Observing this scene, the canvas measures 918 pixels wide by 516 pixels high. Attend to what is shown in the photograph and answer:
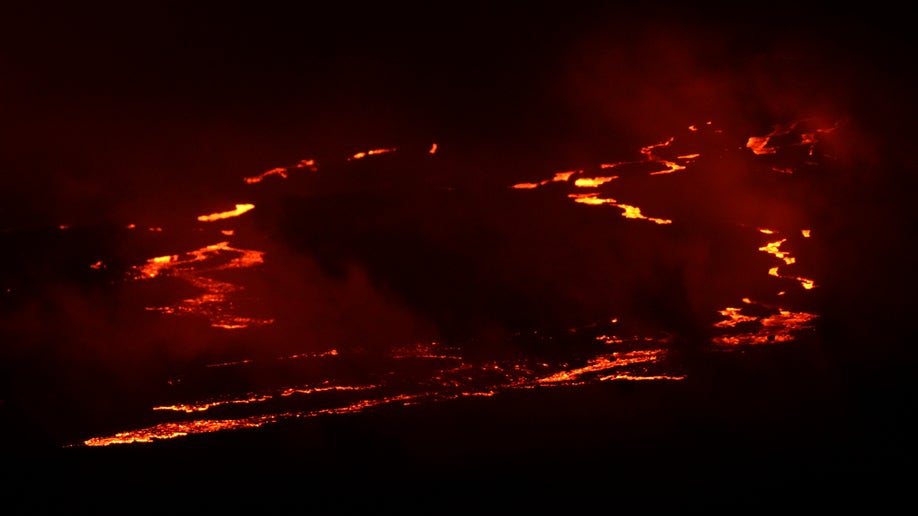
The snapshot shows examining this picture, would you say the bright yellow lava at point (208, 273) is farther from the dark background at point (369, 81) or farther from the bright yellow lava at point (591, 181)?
the bright yellow lava at point (591, 181)

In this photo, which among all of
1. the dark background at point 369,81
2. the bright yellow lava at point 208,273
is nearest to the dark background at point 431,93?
the dark background at point 369,81

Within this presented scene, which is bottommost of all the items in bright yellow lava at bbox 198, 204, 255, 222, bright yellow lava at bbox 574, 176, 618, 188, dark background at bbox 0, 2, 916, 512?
bright yellow lava at bbox 574, 176, 618, 188

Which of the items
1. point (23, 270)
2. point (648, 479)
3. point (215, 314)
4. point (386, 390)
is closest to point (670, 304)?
point (648, 479)

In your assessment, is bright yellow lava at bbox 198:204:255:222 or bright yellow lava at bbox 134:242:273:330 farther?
bright yellow lava at bbox 198:204:255:222

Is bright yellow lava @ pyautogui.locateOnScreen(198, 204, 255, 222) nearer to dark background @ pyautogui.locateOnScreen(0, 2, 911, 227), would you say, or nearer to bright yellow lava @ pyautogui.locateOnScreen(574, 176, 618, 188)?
dark background @ pyautogui.locateOnScreen(0, 2, 911, 227)

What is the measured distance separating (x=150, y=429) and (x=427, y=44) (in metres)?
1.96

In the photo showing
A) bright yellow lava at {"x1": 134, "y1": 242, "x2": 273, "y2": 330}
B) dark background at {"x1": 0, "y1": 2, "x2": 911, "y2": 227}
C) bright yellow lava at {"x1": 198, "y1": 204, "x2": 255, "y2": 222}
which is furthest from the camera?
dark background at {"x1": 0, "y1": 2, "x2": 911, "y2": 227}

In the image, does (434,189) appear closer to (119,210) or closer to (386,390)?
(386,390)

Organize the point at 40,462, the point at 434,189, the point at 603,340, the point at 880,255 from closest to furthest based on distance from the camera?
the point at 40,462, the point at 603,340, the point at 880,255, the point at 434,189

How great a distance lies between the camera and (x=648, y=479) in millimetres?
2811

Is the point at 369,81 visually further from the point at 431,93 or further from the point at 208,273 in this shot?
the point at 208,273

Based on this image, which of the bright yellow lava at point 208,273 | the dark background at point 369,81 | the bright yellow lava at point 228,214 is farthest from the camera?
the dark background at point 369,81

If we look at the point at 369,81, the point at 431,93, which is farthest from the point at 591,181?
the point at 369,81

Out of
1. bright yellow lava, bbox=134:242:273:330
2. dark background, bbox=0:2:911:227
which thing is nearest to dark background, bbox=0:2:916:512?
dark background, bbox=0:2:911:227
